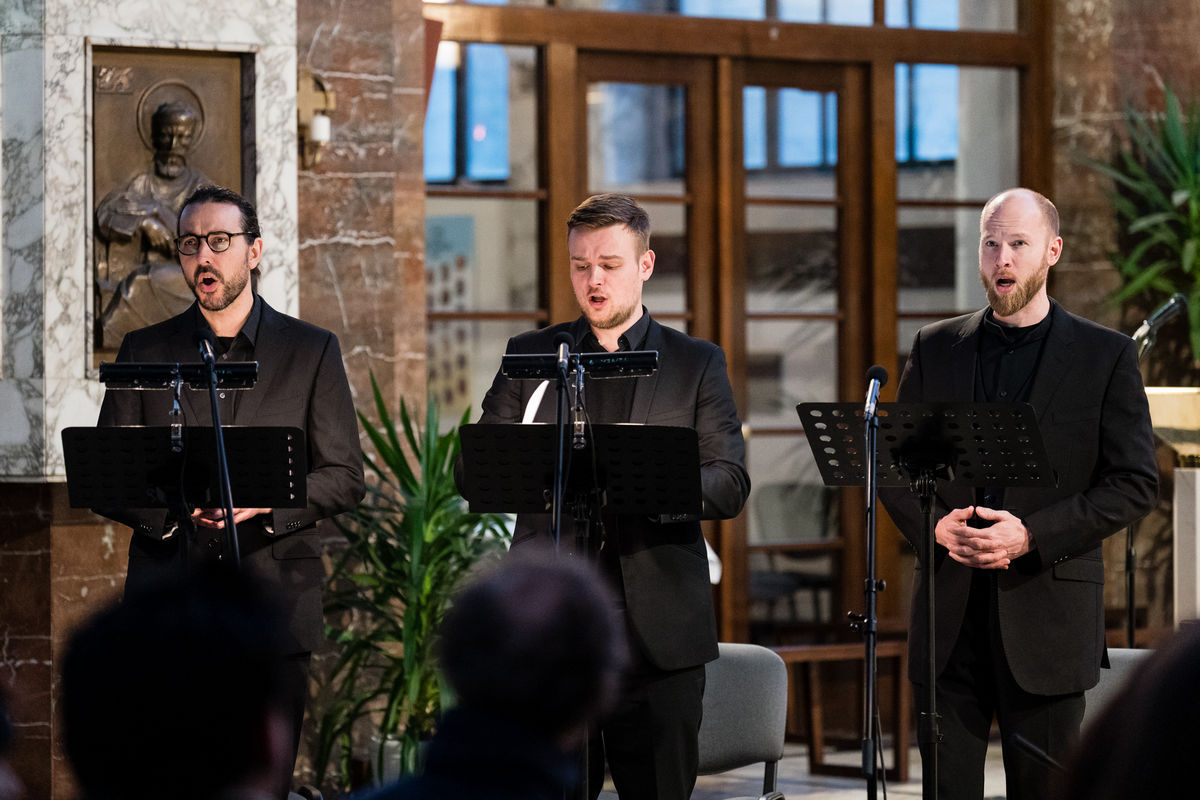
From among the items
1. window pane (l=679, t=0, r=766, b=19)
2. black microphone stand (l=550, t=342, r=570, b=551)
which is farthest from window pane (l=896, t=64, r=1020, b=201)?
black microphone stand (l=550, t=342, r=570, b=551)

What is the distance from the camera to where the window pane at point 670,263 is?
722 cm

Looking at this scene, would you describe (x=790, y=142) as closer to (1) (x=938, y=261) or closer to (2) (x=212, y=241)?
(1) (x=938, y=261)

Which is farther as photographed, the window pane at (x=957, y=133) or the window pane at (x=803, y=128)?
the window pane at (x=957, y=133)

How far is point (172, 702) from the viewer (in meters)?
1.46

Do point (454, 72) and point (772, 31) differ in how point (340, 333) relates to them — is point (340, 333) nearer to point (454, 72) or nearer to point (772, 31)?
point (454, 72)

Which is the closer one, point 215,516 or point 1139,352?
point 215,516

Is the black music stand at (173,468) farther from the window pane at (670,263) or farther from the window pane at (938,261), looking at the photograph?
the window pane at (938,261)

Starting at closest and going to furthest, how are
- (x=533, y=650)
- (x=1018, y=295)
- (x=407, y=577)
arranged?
(x=533, y=650), (x=1018, y=295), (x=407, y=577)

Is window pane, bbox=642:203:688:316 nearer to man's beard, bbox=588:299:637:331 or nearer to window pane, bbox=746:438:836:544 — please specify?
window pane, bbox=746:438:836:544

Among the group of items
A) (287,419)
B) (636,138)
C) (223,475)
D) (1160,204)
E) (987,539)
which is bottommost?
(987,539)

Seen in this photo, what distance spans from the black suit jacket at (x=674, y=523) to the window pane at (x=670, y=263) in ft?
11.7

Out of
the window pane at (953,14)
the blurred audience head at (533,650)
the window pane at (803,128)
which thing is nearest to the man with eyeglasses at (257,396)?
the blurred audience head at (533,650)

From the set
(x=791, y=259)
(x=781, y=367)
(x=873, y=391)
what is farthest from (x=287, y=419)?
(x=791, y=259)

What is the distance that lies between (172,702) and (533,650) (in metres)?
0.39
